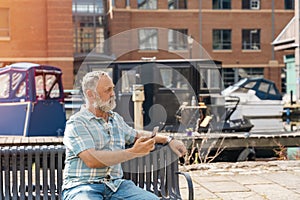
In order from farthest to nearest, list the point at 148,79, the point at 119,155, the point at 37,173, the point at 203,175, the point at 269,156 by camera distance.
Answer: the point at 148,79
the point at 269,156
the point at 203,175
the point at 37,173
the point at 119,155

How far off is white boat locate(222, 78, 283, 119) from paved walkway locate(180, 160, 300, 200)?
9.21 m

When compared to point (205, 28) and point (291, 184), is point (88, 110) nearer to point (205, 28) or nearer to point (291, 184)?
point (291, 184)

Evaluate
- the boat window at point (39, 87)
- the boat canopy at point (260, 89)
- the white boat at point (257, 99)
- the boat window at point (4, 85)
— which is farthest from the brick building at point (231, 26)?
the boat window at point (4, 85)

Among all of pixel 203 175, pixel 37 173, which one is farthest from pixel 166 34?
pixel 37 173

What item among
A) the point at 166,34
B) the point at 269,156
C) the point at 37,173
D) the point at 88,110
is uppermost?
the point at 166,34

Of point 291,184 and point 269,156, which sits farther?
point 269,156

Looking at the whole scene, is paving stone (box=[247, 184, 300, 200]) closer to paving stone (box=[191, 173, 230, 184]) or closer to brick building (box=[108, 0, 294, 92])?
paving stone (box=[191, 173, 230, 184])

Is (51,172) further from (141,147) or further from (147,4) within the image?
(147,4)

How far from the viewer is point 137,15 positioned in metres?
35.2

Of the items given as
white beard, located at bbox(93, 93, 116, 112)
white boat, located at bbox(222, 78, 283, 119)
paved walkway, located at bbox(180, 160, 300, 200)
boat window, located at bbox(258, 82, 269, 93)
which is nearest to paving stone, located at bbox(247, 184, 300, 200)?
paved walkway, located at bbox(180, 160, 300, 200)

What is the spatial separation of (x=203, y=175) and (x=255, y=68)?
31.3m

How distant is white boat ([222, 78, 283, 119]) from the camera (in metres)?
19.5

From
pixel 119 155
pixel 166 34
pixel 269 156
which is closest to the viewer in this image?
pixel 119 155

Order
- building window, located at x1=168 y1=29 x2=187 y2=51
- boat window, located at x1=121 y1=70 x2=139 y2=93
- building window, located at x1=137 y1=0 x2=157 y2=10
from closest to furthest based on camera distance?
boat window, located at x1=121 y1=70 x2=139 y2=93 → building window, located at x1=168 y1=29 x2=187 y2=51 → building window, located at x1=137 y1=0 x2=157 y2=10
